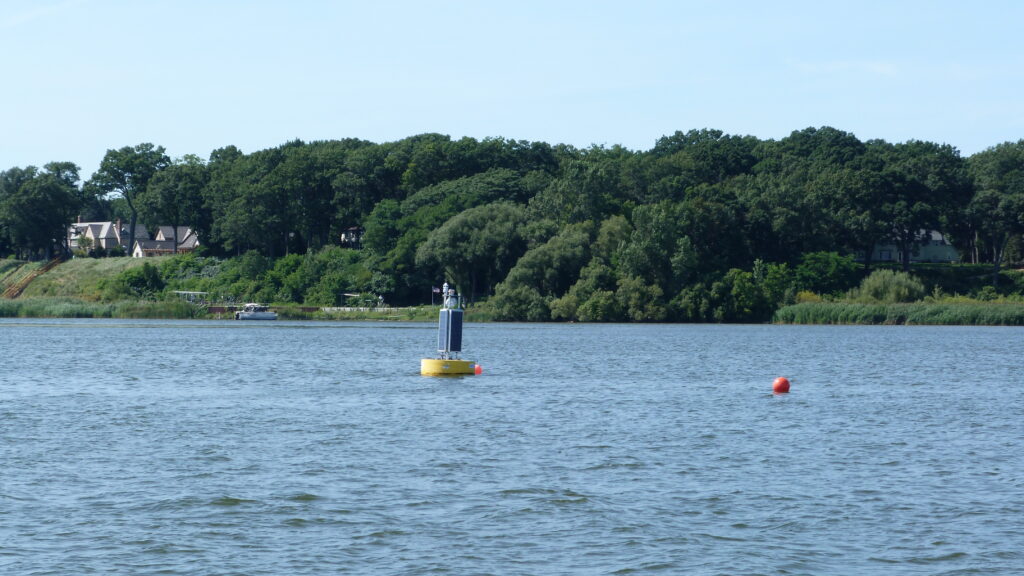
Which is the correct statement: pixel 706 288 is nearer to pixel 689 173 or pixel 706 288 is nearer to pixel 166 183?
pixel 689 173

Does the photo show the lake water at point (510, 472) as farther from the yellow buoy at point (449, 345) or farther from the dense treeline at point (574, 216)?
the dense treeline at point (574, 216)

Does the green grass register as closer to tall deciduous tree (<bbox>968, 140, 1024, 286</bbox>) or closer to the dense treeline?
the dense treeline

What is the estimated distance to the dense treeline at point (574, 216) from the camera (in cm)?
11638

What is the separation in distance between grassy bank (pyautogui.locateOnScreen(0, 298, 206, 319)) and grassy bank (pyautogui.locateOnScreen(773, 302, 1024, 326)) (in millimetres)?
69497

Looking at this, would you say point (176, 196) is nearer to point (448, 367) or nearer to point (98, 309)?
point (98, 309)

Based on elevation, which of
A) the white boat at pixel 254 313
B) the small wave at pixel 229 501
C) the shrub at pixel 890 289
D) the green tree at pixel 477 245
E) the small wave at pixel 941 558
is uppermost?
the green tree at pixel 477 245

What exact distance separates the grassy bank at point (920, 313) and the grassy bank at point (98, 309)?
69.5 m

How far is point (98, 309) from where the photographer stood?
134 meters

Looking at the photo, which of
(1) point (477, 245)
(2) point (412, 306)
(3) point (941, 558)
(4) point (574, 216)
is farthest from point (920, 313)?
(3) point (941, 558)

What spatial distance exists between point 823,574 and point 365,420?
19.0 m

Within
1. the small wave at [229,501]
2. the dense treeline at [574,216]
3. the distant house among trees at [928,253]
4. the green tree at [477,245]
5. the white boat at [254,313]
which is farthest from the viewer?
the distant house among trees at [928,253]

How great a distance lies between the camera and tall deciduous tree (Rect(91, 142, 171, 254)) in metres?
178

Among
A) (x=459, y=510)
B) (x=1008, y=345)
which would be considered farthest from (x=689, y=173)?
(x=459, y=510)

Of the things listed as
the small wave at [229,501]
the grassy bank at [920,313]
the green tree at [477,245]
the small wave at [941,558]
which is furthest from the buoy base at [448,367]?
the green tree at [477,245]
